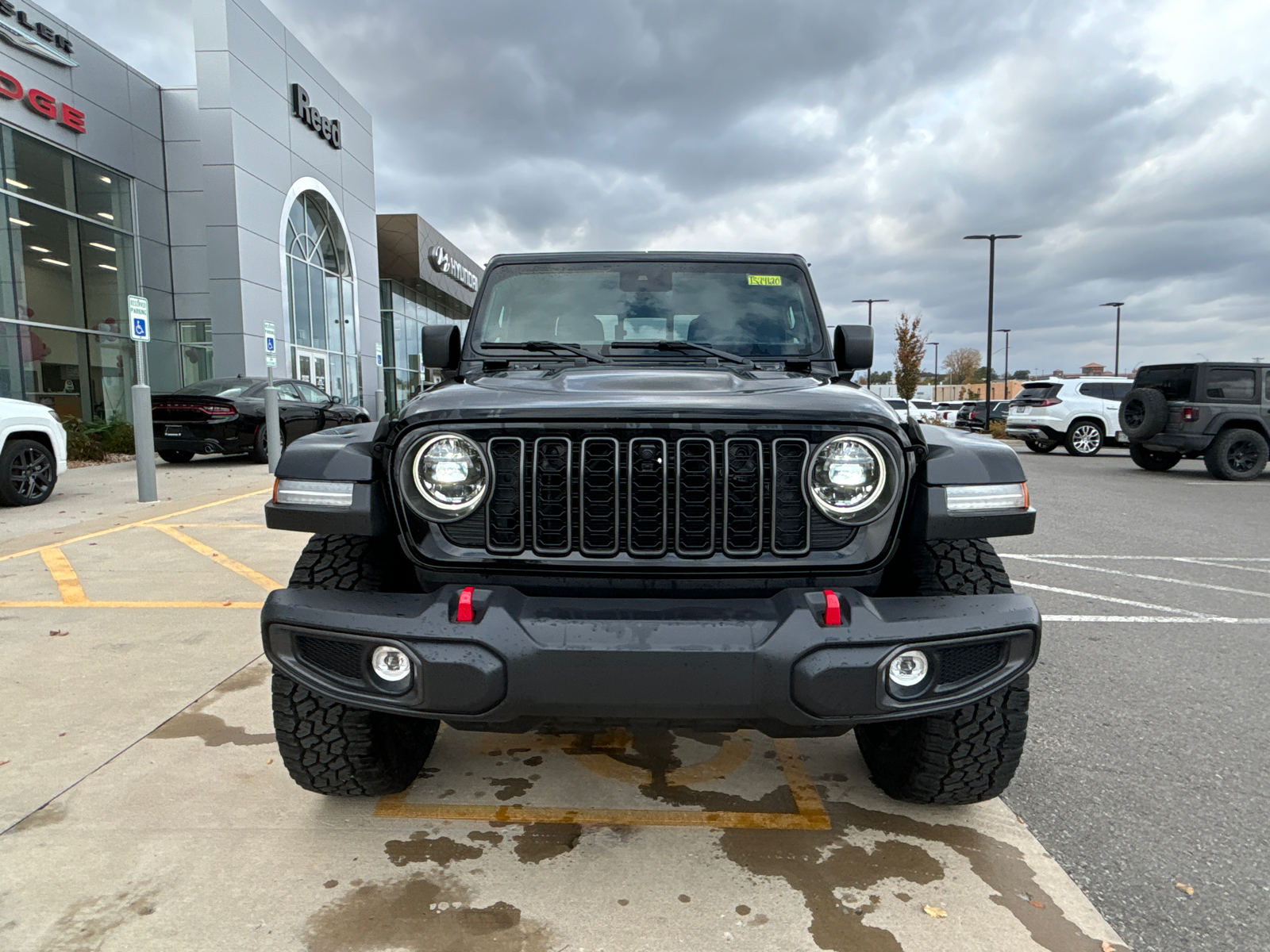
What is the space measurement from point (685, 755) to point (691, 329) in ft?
5.31

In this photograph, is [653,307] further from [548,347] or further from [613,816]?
[613,816]

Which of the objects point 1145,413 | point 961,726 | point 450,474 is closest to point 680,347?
point 450,474

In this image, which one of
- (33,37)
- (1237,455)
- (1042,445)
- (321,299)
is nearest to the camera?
(1237,455)

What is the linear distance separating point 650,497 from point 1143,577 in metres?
5.20

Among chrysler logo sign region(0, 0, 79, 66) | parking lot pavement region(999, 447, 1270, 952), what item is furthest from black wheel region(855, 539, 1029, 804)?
chrysler logo sign region(0, 0, 79, 66)

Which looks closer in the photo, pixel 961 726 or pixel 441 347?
pixel 961 726

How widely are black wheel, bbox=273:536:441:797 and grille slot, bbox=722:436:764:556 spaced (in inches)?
37.9

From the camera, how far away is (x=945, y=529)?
2.04 m

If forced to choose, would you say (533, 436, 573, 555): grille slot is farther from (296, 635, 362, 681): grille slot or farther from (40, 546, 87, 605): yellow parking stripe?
(40, 546, 87, 605): yellow parking stripe

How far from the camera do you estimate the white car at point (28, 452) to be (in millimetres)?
7766

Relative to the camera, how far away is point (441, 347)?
10.4 ft

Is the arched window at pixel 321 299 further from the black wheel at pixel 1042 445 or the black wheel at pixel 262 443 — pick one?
the black wheel at pixel 1042 445

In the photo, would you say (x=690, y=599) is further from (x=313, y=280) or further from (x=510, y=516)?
(x=313, y=280)

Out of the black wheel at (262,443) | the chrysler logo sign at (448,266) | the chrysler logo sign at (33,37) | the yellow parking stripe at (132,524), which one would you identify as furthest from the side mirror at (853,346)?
the chrysler logo sign at (448,266)
